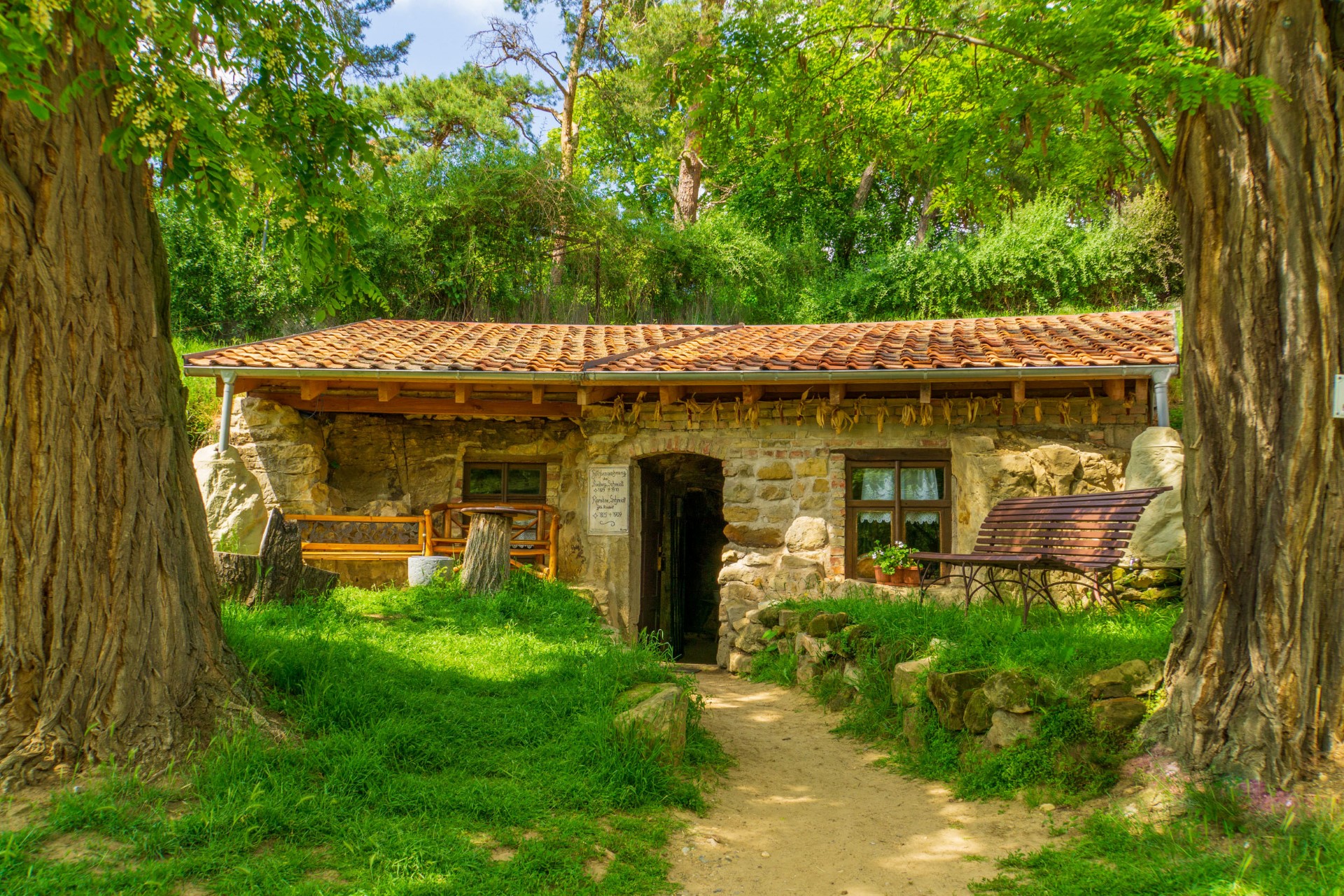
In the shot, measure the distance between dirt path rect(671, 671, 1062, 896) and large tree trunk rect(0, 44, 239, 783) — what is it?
7.42 ft

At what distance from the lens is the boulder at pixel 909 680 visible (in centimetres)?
504

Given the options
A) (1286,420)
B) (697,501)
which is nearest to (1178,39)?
(1286,420)

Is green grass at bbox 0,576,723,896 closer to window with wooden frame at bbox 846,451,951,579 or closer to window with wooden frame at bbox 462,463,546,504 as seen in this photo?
window with wooden frame at bbox 846,451,951,579

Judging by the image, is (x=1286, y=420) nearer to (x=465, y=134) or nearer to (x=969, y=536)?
(x=969, y=536)

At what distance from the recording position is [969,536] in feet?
24.1

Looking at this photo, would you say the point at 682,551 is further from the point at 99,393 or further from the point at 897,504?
the point at 99,393

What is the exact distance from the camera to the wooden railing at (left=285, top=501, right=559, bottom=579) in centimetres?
808

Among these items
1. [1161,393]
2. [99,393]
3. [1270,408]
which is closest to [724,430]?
[1161,393]

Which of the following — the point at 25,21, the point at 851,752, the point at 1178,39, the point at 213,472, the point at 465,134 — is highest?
the point at 465,134

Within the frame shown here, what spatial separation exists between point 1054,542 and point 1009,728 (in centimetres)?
166

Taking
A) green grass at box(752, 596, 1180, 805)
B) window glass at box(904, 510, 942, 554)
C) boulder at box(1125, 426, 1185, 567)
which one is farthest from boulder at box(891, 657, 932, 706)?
window glass at box(904, 510, 942, 554)

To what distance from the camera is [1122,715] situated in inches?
159

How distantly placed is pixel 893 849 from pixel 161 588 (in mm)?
3296

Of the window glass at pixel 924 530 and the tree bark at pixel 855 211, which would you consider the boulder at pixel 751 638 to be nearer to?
the window glass at pixel 924 530
